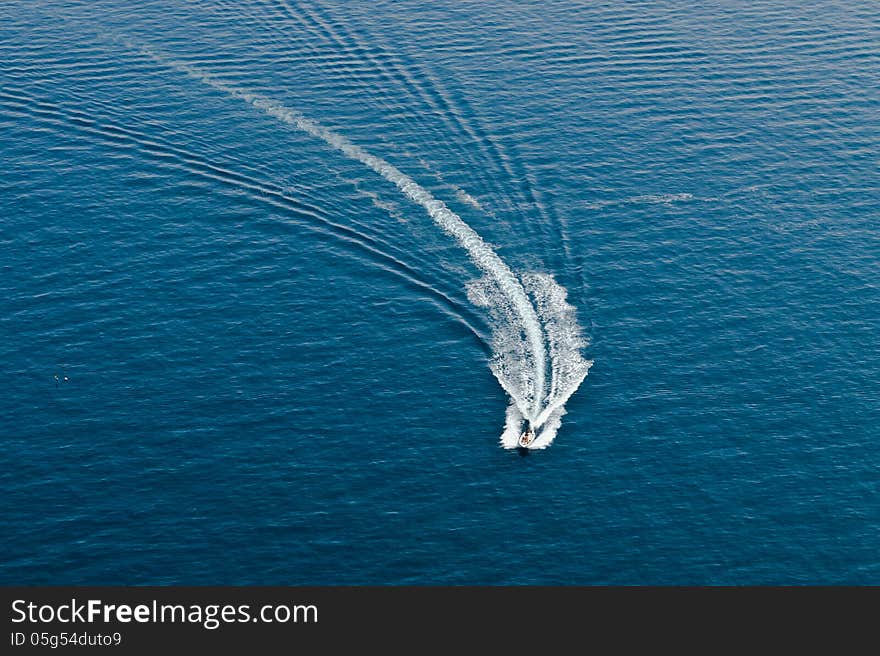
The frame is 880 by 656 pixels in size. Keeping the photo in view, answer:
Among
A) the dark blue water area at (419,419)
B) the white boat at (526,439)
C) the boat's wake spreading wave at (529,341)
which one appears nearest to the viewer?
the dark blue water area at (419,419)

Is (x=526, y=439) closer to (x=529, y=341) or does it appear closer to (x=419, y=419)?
(x=419, y=419)

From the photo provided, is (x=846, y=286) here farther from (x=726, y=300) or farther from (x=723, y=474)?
(x=723, y=474)

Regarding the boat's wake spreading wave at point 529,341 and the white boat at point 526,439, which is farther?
the boat's wake spreading wave at point 529,341

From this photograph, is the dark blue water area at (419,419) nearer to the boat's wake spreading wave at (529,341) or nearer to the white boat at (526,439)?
the white boat at (526,439)

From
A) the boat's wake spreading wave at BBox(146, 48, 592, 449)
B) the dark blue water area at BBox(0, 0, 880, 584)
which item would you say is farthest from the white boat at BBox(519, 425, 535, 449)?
the dark blue water area at BBox(0, 0, 880, 584)

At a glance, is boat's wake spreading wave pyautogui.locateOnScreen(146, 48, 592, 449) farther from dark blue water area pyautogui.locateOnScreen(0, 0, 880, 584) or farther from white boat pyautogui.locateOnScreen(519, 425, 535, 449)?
dark blue water area pyautogui.locateOnScreen(0, 0, 880, 584)

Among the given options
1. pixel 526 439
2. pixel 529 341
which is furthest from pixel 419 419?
pixel 529 341

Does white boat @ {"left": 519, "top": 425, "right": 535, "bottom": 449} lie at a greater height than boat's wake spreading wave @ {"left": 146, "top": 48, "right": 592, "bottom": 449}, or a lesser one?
lesser

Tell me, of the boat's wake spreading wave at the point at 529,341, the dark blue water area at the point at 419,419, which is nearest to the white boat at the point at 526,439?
the boat's wake spreading wave at the point at 529,341

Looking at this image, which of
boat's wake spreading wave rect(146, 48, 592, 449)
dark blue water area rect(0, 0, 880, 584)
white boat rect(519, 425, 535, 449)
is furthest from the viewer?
boat's wake spreading wave rect(146, 48, 592, 449)
